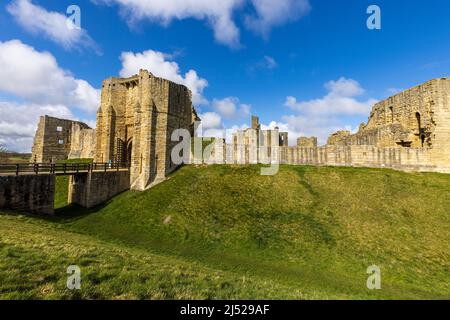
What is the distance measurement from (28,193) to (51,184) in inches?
65.0

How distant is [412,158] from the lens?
75.6 ft

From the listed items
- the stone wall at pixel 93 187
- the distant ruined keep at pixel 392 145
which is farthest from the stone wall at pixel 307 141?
the stone wall at pixel 93 187

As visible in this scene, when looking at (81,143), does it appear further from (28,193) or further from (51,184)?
(28,193)

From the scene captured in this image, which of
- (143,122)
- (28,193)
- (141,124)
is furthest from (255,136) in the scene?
(28,193)

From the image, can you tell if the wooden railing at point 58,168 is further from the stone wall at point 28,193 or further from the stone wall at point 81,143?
the stone wall at point 81,143

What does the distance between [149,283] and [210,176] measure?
56.5ft

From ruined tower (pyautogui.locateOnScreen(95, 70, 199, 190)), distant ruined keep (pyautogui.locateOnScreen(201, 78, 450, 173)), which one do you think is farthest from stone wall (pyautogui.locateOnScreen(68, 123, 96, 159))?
distant ruined keep (pyautogui.locateOnScreen(201, 78, 450, 173))

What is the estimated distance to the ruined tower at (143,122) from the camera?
2472cm

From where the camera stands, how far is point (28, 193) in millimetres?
17156

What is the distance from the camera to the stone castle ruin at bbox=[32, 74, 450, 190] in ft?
75.8

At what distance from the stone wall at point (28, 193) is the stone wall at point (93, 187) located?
11.4 ft

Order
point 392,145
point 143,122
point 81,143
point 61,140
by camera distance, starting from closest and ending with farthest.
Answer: point 143,122
point 392,145
point 61,140
point 81,143

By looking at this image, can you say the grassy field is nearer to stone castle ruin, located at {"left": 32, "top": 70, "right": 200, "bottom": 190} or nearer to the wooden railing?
stone castle ruin, located at {"left": 32, "top": 70, "right": 200, "bottom": 190}
